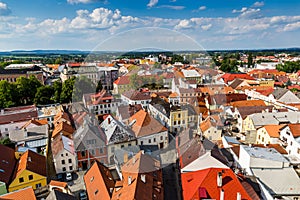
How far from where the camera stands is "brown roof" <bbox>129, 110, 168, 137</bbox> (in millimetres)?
5203

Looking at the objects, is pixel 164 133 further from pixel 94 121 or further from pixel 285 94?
pixel 285 94

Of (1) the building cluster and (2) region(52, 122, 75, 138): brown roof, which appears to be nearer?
(1) the building cluster

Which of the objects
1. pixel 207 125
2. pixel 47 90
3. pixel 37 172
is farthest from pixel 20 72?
pixel 207 125

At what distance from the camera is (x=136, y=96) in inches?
194

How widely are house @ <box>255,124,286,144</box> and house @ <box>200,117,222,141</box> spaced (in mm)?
3158

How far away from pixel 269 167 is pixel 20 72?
1882 inches

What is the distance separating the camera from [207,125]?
14.5m

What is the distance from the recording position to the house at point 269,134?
47.0 ft

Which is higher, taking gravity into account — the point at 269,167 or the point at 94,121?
the point at 94,121

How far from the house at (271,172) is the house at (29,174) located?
35.2 feet

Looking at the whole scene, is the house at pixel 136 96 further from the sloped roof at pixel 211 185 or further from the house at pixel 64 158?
the house at pixel 64 158

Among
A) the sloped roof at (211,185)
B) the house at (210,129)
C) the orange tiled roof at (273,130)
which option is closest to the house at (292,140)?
the orange tiled roof at (273,130)

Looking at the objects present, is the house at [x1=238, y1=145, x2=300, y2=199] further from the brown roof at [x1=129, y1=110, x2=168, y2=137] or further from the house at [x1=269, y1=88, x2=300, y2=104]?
the house at [x1=269, y1=88, x2=300, y2=104]

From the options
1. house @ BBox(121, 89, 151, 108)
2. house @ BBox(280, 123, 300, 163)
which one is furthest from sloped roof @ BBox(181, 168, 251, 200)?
house @ BBox(280, 123, 300, 163)
